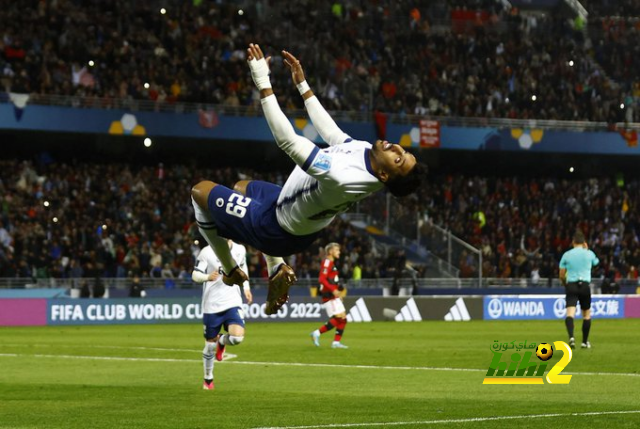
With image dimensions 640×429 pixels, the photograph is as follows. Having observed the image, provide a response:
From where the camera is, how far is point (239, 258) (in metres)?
17.8

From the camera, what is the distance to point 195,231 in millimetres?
41531

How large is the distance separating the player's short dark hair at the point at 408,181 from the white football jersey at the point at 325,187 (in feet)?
0.35

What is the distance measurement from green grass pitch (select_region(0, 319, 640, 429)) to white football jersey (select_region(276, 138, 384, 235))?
2.74 m

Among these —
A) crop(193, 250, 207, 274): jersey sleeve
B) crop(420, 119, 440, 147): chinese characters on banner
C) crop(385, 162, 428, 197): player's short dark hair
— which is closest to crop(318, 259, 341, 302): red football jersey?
crop(193, 250, 207, 274): jersey sleeve

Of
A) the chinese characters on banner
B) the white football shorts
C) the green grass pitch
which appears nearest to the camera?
the green grass pitch

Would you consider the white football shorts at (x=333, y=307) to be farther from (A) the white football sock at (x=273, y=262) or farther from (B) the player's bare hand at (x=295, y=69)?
(B) the player's bare hand at (x=295, y=69)

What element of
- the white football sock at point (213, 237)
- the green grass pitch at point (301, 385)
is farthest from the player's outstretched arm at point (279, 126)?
the green grass pitch at point (301, 385)

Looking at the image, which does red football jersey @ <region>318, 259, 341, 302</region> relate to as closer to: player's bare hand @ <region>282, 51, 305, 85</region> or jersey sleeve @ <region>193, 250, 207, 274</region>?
jersey sleeve @ <region>193, 250, 207, 274</region>

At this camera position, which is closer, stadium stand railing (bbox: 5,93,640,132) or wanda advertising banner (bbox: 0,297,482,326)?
wanda advertising banner (bbox: 0,297,482,326)

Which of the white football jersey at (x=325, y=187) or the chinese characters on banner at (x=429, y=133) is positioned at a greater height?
the chinese characters on banner at (x=429, y=133)

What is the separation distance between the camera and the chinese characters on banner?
4753cm

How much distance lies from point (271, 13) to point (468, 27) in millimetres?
9206

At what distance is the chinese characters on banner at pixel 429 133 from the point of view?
47.5 metres

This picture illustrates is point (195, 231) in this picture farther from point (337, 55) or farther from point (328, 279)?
point (328, 279)
